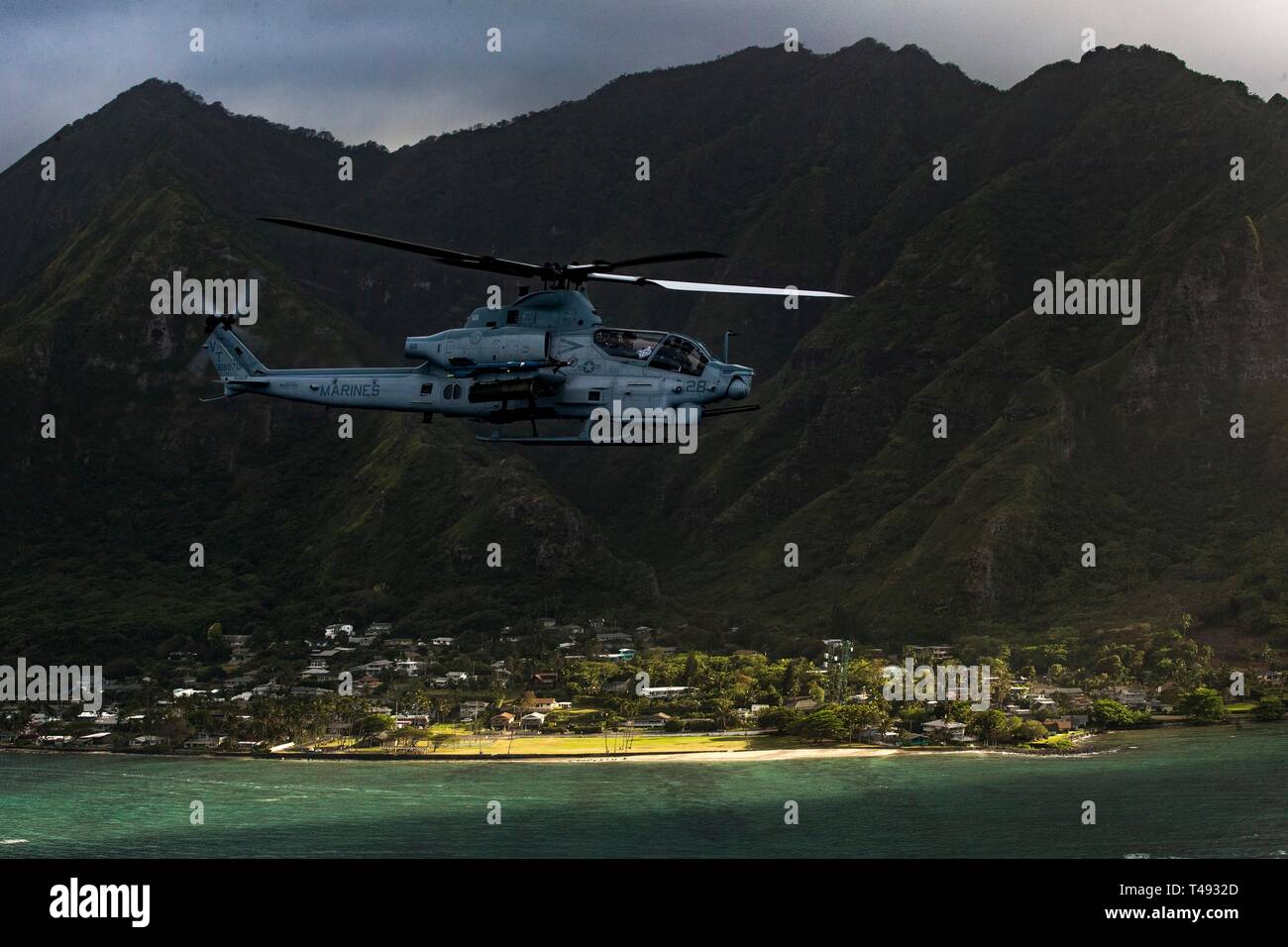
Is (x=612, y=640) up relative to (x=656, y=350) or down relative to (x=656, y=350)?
down

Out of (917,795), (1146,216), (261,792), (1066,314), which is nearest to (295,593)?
(261,792)

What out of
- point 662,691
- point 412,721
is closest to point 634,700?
point 662,691

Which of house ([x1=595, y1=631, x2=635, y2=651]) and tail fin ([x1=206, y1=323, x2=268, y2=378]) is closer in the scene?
tail fin ([x1=206, y1=323, x2=268, y2=378])

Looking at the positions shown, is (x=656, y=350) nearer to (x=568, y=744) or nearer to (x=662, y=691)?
(x=568, y=744)

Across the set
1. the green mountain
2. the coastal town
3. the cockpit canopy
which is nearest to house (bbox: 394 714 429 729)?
the coastal town

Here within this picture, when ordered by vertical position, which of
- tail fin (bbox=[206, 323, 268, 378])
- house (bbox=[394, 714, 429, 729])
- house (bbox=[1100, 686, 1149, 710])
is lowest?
house (bbox=[394, 714, 429, 729])

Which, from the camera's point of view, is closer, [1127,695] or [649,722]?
[649,722]

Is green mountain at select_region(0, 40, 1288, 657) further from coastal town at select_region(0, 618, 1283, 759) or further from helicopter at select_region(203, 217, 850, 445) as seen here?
helicopter at select_region(203, 217, 850, 445)
